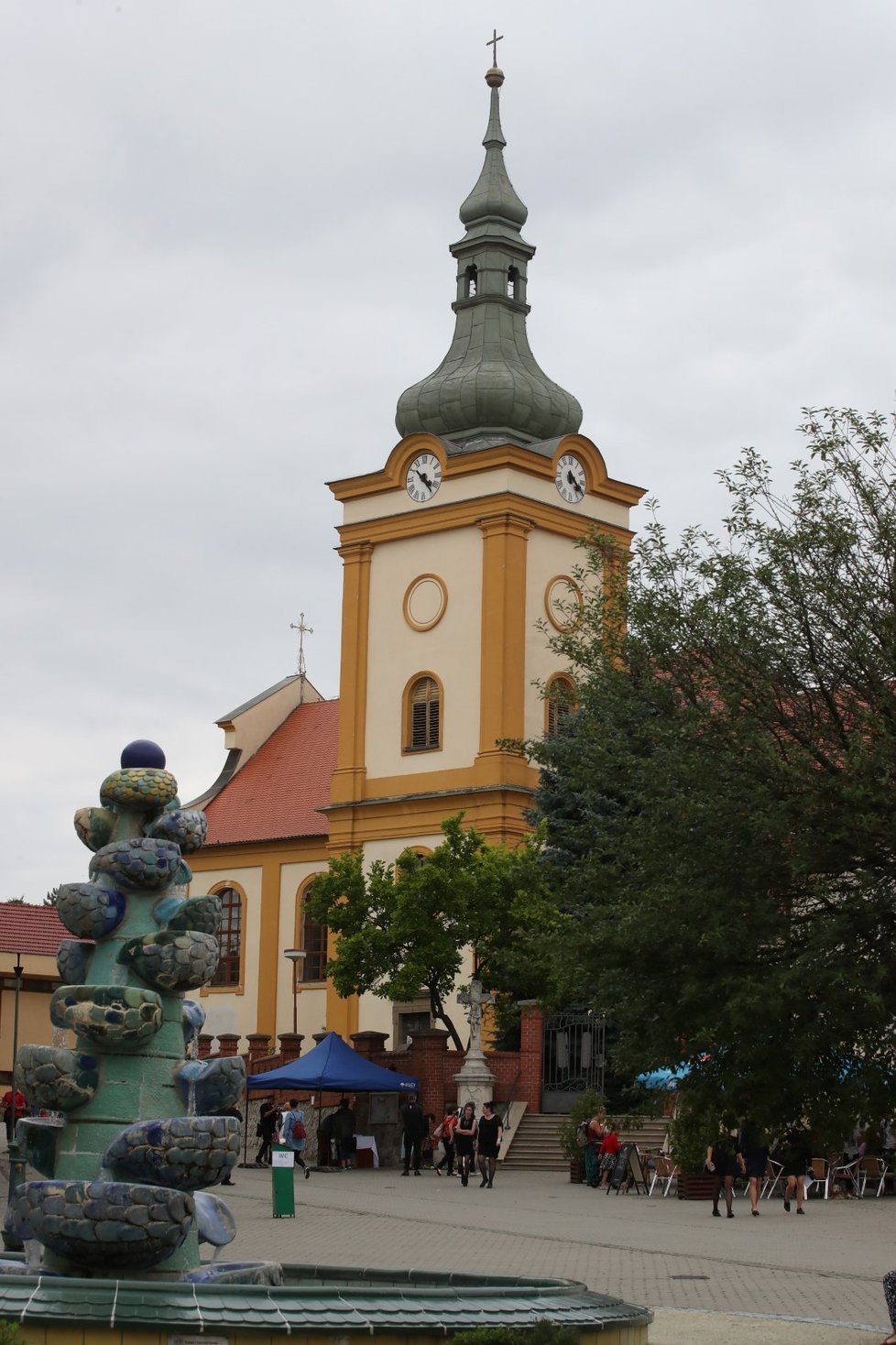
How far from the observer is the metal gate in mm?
36656

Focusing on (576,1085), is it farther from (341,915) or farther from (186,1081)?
(186,1081)

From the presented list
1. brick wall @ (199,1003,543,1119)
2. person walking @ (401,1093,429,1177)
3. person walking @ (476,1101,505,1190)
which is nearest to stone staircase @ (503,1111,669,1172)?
brick wall @ (199,1003,543,1119)

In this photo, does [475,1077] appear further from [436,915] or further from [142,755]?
[142,755]

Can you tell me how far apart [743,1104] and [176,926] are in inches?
262

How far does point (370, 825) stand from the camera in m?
53.3

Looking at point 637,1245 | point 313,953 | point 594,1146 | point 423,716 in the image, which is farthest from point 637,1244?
point 313,953

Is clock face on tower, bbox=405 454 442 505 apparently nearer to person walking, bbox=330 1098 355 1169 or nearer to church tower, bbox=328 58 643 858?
church tower, bbox=328 58 643 858

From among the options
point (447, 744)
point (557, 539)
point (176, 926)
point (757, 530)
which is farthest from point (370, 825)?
point (176, 926)

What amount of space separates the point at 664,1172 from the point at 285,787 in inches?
1239

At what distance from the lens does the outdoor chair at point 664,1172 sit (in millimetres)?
30422

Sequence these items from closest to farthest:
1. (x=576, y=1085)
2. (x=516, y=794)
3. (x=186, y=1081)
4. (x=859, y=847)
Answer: (x=186, y=1081) → (x=859, y=847) → (x=576, y=1085) → (x=516, y=794)

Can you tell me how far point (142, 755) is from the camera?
42.0ft

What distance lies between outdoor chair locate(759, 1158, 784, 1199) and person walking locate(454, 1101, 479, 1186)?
182 inches

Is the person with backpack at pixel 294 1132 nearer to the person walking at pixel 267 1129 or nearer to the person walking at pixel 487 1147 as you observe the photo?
the person walking at pixel 267 1129
